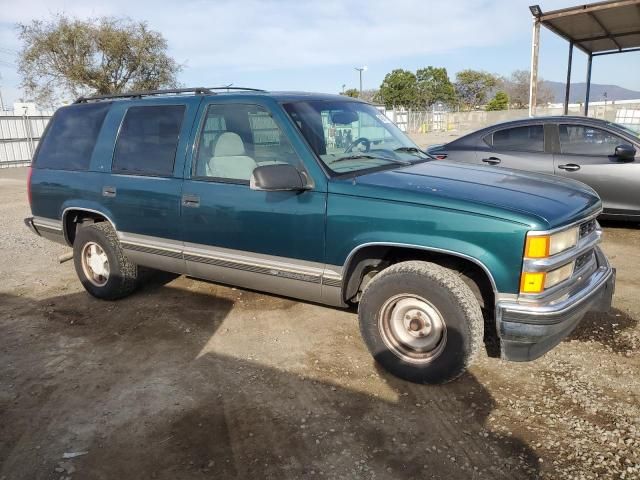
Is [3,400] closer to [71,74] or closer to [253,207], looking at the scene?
[253,207]

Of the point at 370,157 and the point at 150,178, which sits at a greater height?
the point at 370,157

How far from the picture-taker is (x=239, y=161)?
12.8 feet

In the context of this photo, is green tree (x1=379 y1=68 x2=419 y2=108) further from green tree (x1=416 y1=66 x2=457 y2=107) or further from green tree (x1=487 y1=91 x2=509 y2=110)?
green tree (x1=487 y1=91 x2=509 y2=110)

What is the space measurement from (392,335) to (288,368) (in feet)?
2.57

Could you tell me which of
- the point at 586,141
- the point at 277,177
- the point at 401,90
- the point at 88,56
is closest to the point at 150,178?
the point at 277,177

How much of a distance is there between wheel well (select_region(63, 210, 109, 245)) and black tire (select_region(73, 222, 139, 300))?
5.5 inches

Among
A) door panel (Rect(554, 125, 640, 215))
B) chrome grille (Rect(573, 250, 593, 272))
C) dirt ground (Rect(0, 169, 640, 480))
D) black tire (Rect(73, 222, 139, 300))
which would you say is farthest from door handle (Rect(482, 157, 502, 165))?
black tire (Rect(73, 222, 139, 300))

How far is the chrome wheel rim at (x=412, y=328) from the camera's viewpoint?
325 cm

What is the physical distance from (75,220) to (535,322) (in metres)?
4.33

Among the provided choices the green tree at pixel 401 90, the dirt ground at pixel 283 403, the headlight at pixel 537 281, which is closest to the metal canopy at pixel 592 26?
the dirt ground at pixel 283 403

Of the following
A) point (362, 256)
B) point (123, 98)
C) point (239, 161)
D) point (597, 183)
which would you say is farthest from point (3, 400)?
point (597, 183)

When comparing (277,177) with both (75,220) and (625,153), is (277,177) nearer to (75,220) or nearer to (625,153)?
(75,220)

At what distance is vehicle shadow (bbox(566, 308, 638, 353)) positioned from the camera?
3.80 m

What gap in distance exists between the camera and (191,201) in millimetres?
4020
